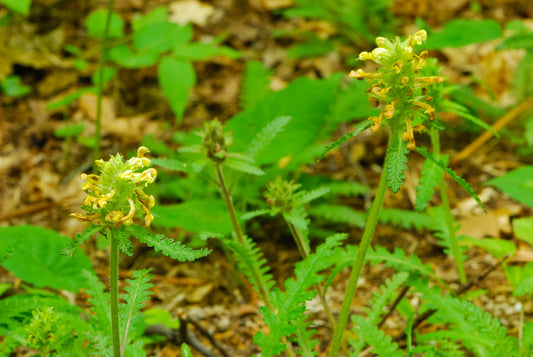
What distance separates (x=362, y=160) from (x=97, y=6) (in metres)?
2.99

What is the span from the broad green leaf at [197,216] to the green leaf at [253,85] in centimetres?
101

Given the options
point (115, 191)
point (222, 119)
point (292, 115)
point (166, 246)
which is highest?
point (222, 119)

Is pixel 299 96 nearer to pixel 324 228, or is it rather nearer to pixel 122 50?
pixel 324 228

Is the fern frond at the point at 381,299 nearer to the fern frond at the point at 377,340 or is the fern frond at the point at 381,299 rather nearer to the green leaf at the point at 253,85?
the fern frond at the point at 377,340

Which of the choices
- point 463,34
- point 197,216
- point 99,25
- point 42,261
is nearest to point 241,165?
point 197,216

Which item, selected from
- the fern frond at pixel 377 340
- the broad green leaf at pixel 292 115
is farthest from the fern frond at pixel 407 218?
the fern frond at pixel 377 340

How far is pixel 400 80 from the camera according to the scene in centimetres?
142

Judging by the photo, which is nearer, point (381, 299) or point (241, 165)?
point (241, 165)

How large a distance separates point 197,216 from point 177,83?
3.95ft

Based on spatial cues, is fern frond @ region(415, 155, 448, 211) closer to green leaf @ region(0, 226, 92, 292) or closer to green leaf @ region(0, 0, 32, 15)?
green leaf @ region(0, 226, 92, 292)

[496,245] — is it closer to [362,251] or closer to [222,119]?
[362,251]

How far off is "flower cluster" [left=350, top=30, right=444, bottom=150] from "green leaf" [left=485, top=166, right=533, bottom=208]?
45.4 inches

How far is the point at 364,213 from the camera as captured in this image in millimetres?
Answer: 3199

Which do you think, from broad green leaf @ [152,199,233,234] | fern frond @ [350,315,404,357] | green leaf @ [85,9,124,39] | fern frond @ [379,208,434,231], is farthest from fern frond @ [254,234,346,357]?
green leaf @ [85,9,124,39]
